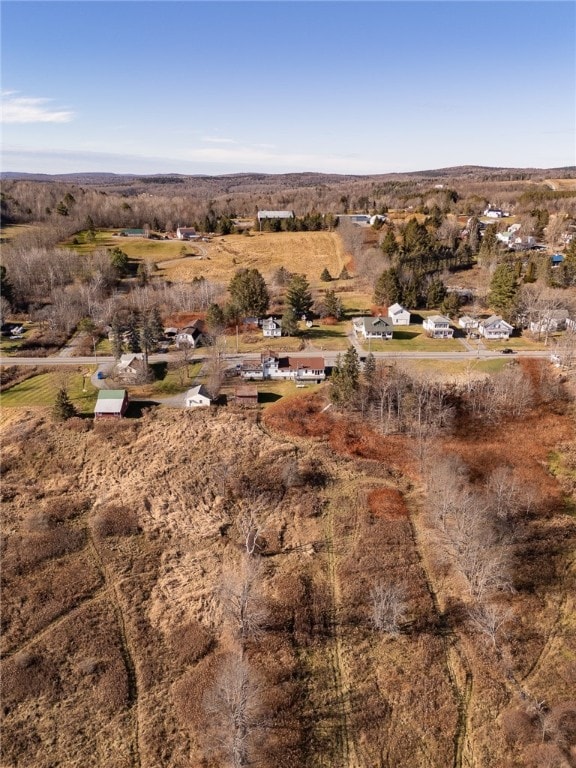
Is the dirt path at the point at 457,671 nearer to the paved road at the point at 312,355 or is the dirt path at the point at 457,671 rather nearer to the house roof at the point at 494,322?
the paved road at the point at 312,355

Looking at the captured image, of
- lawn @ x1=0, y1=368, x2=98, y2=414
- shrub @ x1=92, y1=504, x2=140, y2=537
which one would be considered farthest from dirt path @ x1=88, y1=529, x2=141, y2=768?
lawn @ x1=0, y1=368, x2=98, y2=414

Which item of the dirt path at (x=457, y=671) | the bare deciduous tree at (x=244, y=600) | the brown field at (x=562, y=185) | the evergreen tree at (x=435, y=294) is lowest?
the dirt path at (x=457, y=671)

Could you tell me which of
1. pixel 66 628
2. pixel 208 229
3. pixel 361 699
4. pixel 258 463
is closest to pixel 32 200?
pixel 208 229

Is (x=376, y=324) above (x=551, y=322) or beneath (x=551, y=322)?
beneath

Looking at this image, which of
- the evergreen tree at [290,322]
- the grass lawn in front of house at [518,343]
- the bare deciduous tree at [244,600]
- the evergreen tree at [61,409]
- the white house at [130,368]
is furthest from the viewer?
the evergreen tree at [290,322]

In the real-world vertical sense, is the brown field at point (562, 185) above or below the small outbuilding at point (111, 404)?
above

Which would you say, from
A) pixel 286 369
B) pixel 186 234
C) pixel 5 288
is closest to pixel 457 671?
pixel 286 369

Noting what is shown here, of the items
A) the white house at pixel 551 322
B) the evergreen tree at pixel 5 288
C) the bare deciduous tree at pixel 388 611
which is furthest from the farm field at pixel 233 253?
the bare deciduous tree at pixel 388 611

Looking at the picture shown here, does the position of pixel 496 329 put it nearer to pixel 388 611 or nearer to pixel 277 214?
pixel 388 611
